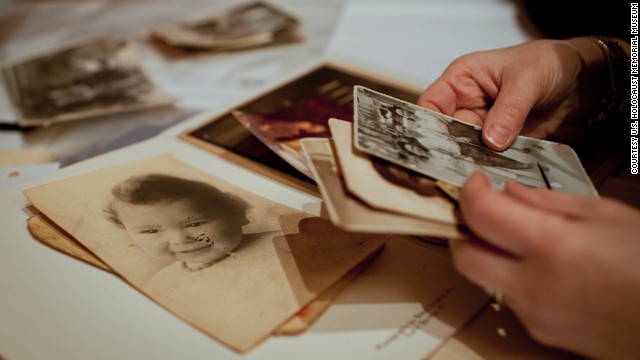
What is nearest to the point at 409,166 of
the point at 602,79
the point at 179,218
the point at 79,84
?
the point at 179,218

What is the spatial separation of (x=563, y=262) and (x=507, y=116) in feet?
0.96

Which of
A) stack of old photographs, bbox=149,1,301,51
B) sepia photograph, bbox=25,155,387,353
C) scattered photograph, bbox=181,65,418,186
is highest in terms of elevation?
stack of old photographs, bbox=149,1,301,51

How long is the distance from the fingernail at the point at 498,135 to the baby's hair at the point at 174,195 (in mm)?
338

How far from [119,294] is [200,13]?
3.73 feet

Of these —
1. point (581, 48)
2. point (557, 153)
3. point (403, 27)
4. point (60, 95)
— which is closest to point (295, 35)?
point (403, 27)

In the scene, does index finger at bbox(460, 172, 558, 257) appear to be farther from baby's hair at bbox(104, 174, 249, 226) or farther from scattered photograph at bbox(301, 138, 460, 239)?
baby's hair at bbox(104, 174, 249, 226)

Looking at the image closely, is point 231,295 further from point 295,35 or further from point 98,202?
point 295,35

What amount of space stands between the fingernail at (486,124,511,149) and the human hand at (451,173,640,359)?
0.19 m

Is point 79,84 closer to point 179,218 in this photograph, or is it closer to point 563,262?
point 179,218

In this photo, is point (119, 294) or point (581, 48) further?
point (581, 48)

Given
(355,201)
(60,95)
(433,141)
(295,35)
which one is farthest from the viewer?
(295,35)

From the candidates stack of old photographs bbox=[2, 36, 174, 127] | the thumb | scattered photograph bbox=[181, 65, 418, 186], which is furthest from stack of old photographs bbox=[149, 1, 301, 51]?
the thumb

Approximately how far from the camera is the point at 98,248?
0.62m

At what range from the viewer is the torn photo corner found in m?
0.58
